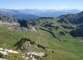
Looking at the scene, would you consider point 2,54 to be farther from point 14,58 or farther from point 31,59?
point 31,59

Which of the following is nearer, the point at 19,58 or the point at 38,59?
the point at 19,58

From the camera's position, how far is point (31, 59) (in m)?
41.9

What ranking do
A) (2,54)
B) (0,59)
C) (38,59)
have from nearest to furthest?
1. (0,59)
2. (2,54)
3. (38,59)

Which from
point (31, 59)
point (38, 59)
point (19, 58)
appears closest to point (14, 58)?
point (19, 58)

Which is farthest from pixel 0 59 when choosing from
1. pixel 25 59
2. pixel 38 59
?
pixel 38 59

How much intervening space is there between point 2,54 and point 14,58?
144 inches

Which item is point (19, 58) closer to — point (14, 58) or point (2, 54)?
point (14, 58)

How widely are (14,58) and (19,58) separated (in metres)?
1.16

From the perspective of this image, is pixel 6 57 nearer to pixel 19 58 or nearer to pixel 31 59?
pixel 19 58

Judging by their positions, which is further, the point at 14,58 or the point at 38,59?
the point at 38,59

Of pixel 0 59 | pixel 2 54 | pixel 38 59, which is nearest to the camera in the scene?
pixel 0 59

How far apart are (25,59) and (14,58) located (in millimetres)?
2607

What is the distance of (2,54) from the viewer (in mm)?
43250

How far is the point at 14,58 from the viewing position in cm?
4141
